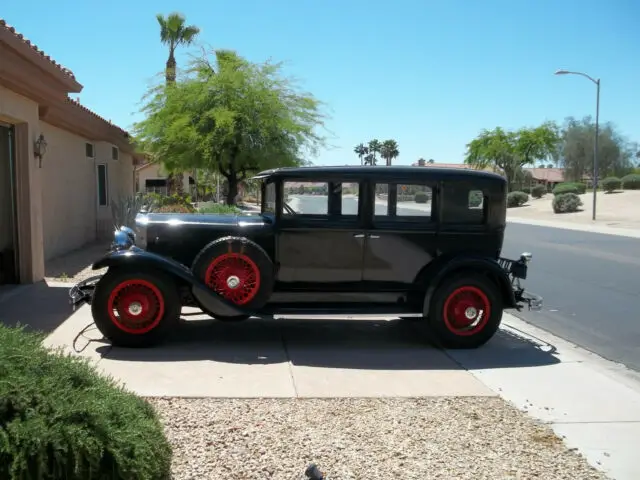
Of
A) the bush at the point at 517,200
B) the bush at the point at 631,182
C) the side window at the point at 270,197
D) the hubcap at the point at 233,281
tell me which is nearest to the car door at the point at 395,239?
the side window at the point at 270,197

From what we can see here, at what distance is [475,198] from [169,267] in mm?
3384

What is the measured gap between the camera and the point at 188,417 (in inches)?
175

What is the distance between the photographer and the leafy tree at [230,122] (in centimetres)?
1647

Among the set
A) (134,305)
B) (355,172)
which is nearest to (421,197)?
(355,172)

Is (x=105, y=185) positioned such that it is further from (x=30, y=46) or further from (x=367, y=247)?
(x=367, y=247)

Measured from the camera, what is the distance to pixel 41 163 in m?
11.5

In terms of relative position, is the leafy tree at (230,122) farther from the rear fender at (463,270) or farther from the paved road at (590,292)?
the rear fender at (463,270)

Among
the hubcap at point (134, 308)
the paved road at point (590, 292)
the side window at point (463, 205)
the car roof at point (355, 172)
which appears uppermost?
the car roof at point (355, 172)

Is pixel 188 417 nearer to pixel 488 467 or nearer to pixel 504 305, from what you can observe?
pixel 488 467

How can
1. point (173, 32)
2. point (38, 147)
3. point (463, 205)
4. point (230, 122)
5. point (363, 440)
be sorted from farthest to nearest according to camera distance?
point (173, 32)
point (230, 122)
point (38, 147)
point (463, 205)
point (363, 440)

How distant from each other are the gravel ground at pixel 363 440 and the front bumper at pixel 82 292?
2.09 metres

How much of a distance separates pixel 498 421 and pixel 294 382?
1.75 m

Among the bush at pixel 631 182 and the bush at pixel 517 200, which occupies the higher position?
the bush at pixel 631 182

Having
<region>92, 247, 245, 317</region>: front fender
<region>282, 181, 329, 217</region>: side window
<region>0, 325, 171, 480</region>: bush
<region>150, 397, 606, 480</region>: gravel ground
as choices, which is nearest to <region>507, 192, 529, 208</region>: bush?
<region>282, 181, 329, 217</region>: side window
